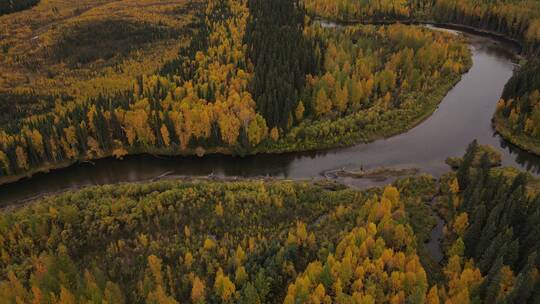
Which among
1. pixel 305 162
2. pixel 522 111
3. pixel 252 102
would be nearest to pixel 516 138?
pixel 522 111

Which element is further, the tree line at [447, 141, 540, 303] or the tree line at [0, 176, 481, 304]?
the tree line at [0, 176, 481, 304]

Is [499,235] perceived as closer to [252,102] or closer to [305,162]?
[305,162]

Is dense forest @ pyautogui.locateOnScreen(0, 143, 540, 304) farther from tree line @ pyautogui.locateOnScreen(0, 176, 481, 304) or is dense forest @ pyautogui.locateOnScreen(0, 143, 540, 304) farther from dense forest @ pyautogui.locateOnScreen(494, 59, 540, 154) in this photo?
dense forest @ pyautogui.locateOnScreen(494, 59, 540, 154)

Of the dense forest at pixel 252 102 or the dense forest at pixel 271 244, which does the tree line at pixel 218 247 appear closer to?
the dense forest at pixel 271 244

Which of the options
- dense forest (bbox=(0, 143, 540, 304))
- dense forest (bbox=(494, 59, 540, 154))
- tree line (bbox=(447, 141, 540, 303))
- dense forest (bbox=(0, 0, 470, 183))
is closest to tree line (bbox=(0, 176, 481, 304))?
dense forest (bbox=(0, 143, 540, 304))

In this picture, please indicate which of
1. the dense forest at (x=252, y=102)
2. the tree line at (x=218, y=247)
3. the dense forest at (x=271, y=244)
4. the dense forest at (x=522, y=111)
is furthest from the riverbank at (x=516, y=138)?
the tree line at (x=218, y=247)

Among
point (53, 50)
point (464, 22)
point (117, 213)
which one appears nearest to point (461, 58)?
point (464, 22)

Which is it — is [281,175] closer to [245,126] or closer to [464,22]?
[245,126]
